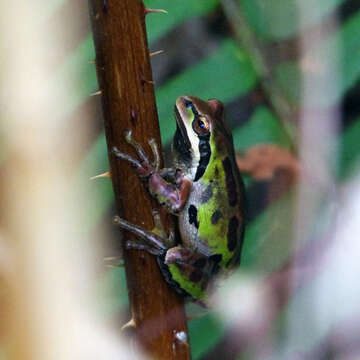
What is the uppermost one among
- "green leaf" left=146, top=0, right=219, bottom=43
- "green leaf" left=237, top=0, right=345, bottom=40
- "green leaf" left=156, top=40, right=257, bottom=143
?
"green leaf" left=146, top=0, right=219, bottom=43

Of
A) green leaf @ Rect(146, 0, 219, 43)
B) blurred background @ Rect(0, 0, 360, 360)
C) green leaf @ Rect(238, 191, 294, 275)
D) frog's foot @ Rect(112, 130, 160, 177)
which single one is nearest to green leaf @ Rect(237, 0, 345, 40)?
blurred background @ Rect(0, 0, 360, 360)

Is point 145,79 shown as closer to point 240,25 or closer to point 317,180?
point 240,25

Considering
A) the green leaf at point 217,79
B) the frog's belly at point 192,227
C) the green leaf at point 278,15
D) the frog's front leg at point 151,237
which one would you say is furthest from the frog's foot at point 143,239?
the green leaf at point 278,15

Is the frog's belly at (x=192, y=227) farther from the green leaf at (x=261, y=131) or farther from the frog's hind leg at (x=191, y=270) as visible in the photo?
the green leaf at (x=261, y=131)

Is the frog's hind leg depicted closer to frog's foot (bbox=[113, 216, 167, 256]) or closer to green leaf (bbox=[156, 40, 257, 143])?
frog's foot (bbox=[113, 216, 167, 256])

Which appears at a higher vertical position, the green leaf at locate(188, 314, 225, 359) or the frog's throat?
the frog's throat
